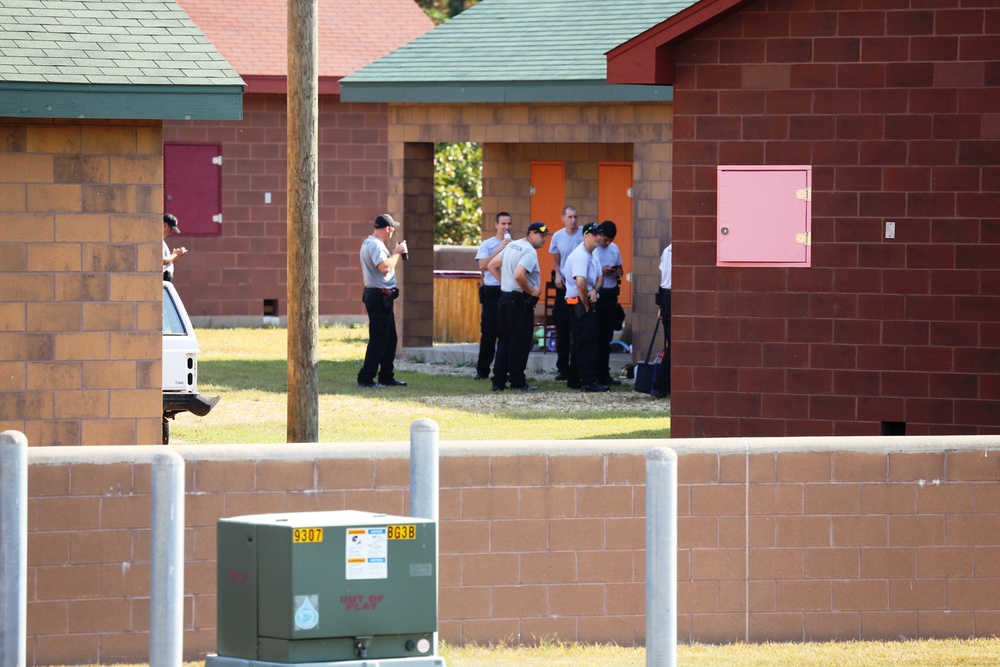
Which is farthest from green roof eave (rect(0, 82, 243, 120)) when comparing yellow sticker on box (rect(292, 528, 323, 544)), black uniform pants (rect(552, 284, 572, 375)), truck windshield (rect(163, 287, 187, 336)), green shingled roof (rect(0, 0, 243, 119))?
black uniform pants (rect(552, 284, 572, 375))

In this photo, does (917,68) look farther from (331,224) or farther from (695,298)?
(331,224)

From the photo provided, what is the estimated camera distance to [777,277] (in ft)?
42.2

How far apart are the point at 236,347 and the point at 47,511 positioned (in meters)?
14.9

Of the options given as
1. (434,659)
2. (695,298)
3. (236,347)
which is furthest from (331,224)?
(434,659)

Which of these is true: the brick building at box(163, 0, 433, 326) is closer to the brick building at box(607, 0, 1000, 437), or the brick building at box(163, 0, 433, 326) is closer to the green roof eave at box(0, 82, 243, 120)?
the brick building at box(607, 0, 1000, 437)

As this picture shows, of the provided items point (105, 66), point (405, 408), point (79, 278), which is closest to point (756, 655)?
point (79, 278)

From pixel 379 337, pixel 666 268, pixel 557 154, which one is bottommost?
pixel 379 337

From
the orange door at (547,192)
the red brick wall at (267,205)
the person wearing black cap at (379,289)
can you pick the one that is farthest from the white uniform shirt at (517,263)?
the red brick wall at (267,205)

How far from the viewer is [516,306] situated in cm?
1744

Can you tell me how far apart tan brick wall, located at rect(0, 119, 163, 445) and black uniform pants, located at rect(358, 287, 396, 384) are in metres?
6.48

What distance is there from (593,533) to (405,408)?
8.29 m

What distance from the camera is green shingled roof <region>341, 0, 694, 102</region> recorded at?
19141mm

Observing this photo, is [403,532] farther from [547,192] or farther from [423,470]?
[547,192]

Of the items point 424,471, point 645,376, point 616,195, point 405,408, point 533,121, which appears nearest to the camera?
point 424,471
